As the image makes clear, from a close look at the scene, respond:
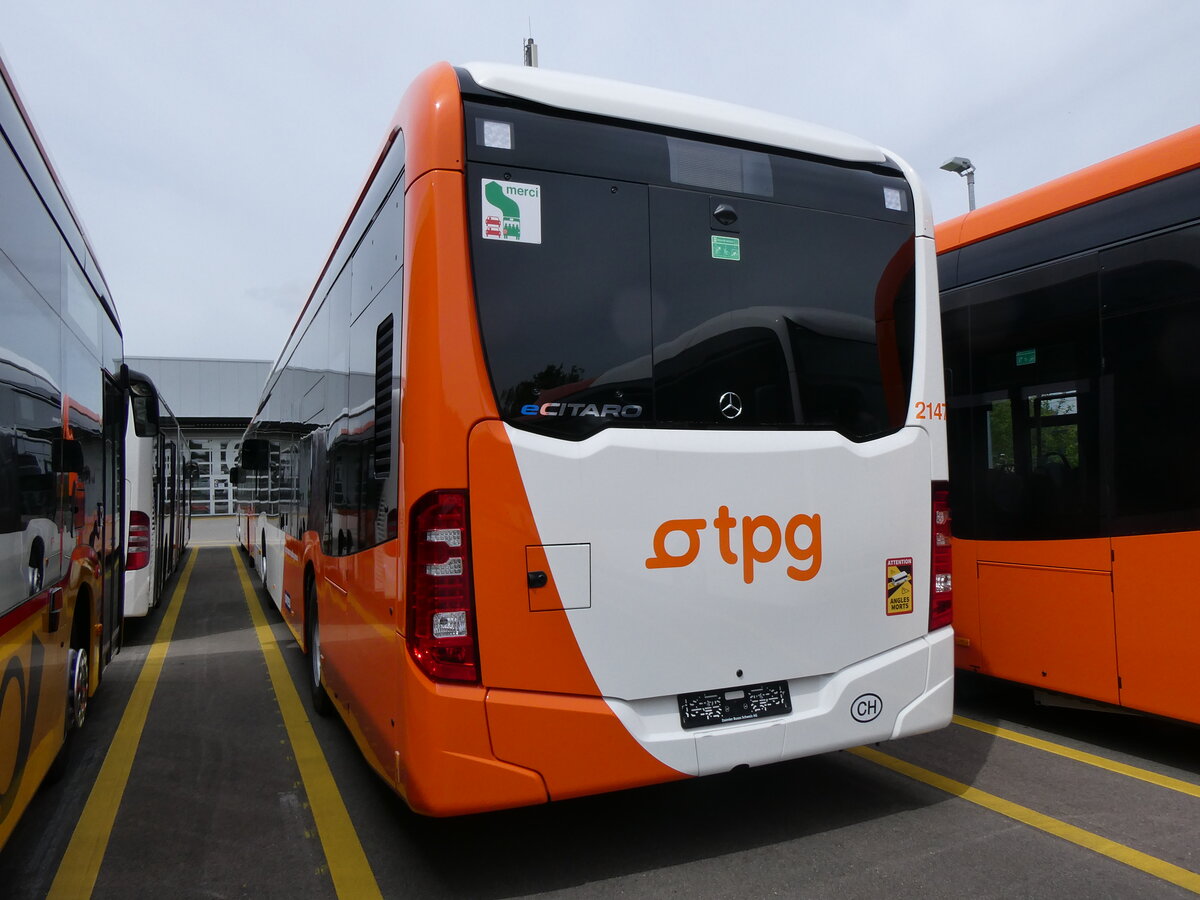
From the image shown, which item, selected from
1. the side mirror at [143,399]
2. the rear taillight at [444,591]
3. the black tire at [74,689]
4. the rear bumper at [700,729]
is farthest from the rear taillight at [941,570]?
the side mirror at [143,399]

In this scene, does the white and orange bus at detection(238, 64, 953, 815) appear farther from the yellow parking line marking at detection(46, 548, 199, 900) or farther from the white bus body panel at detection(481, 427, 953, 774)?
the yellow parking line marking at detection(46, 548, 199, 900)

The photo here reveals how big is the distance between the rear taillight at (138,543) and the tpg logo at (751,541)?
7.77 metres

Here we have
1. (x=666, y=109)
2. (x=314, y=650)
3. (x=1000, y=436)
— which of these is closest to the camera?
(x=666, y=109)

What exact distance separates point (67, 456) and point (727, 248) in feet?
10.7

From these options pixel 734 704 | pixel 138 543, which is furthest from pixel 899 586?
pixel 138 543

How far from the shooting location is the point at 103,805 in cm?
446

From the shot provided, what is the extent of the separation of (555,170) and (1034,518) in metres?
3.75

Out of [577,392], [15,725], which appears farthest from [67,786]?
[577,392]

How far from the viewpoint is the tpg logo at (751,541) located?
11.0 ft

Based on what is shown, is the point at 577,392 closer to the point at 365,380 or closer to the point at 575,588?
the point at 575,588

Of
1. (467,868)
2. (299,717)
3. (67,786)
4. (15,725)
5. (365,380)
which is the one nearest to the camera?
(15,725)

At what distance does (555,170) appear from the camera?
10.9ft

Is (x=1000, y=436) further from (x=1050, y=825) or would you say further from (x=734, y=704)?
(x=734, y=704)

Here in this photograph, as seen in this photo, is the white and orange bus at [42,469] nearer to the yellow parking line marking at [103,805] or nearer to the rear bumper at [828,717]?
the yellow parking line marking at [103,805]
